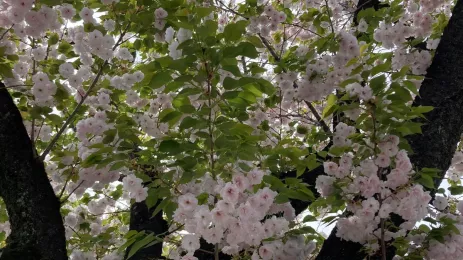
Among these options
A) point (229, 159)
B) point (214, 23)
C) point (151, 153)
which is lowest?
point (229, 159)

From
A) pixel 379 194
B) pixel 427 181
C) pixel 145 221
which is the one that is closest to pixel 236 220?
pixel 379 194

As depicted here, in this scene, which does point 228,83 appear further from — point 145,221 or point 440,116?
point 145,221

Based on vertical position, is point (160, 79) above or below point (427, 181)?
above

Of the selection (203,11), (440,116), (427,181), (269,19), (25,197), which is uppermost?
(269,19)

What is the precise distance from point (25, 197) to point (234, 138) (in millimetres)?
1431

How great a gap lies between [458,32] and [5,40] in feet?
10.5

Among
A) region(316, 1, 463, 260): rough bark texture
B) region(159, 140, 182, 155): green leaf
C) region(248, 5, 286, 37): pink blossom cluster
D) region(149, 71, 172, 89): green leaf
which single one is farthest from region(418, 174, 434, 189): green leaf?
region(248, 5, 286, 37): pink blossom cluster

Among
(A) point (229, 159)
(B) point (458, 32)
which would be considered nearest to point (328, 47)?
(B) point (458, 32)

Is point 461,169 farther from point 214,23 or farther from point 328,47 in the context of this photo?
point 214,23

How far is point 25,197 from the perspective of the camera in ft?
9.48

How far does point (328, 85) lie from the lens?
11.9ft

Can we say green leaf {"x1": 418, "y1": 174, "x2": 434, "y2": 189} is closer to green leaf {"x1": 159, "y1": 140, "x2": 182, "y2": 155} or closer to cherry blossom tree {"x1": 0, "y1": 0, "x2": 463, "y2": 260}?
cherry blossom tree {"x1": 0, "y1": 0, "x2": 463, "y2": 260}

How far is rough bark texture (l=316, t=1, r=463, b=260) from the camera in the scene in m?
2.74

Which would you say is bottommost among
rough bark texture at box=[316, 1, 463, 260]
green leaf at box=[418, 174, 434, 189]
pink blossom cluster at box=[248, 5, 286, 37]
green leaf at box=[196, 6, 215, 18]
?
green leaf at box=[418, 174, 434, 189]
